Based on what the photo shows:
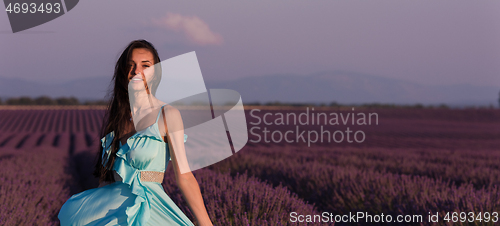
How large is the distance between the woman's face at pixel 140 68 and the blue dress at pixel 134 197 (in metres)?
0.21

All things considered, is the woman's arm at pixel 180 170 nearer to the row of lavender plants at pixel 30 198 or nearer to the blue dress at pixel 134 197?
the blue dress at pixel 134 197

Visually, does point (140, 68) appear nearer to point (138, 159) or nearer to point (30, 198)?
point (138, 159)

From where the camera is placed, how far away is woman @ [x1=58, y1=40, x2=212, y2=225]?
51.9 inches

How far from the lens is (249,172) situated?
6285mm

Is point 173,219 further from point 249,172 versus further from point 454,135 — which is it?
point 454,135

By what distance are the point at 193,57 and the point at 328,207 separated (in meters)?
3.64

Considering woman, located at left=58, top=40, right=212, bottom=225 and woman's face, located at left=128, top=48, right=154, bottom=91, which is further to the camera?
woman's face, located at left=128, top=48, right=154, bottom=91

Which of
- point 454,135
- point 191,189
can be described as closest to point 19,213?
point 191,189

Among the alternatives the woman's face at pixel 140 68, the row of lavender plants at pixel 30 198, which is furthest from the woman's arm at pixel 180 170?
the row of lavender plants at pixel 30 198

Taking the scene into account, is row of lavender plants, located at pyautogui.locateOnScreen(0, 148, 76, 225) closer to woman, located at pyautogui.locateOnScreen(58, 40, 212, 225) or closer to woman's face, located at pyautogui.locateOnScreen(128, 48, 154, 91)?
woman, located at pyautogui.locateOnScreen(58, 40, 212, 225)

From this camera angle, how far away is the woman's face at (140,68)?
143cm

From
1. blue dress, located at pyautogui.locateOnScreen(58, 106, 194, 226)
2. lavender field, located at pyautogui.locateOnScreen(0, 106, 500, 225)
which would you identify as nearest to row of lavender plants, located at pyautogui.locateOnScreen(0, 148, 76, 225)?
lavender field, located at pyautogui.locateOnScreen(0, 106, 500, 225)

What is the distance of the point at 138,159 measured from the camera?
1361 millimetres

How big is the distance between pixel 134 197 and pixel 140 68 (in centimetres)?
51
